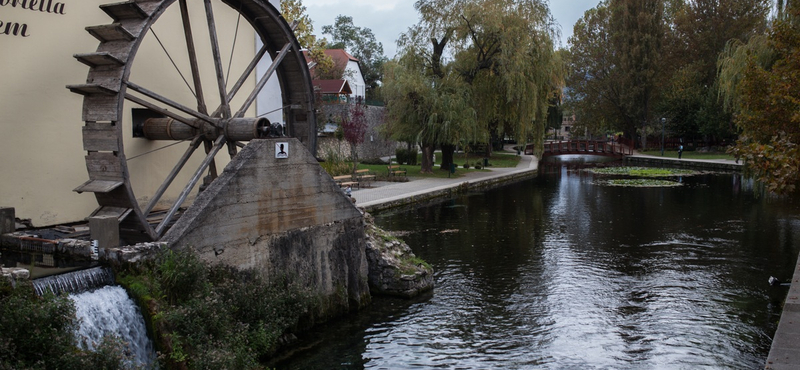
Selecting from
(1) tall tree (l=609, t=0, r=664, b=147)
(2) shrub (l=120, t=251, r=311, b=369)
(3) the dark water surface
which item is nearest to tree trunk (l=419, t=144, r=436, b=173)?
(3) the dark water surface

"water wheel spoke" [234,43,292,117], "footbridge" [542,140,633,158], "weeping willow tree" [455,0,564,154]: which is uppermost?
"weeping willow tree" [455,0,564,154]

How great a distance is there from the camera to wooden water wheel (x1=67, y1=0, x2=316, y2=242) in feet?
28.7

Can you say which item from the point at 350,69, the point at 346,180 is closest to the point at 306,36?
the point at 346,180

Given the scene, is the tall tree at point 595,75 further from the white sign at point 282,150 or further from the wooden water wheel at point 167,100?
the white sign at point 282,150

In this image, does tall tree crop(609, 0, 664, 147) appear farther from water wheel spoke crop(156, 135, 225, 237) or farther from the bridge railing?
water wheel spoke crop(156, 135, 225, 237)

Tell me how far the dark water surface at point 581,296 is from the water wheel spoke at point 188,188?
2.53 m

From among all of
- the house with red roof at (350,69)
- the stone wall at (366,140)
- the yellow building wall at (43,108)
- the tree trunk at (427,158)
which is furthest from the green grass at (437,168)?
the house with red roof at (350,69)

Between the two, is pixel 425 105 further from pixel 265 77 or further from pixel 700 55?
pixel 700 55

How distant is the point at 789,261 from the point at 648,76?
139ft

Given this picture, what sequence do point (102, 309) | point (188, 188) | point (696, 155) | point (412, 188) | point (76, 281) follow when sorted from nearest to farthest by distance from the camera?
point (102, 309), point (76, 281), point (188, 188), point (412, 188), point (696, 155)

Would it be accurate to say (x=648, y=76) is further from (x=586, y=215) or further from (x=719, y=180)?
(x=586, y=215)

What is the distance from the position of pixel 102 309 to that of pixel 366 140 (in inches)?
1492

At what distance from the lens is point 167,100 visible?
10164 millimetres

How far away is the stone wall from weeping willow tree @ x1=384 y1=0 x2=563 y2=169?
8201 millimetres
